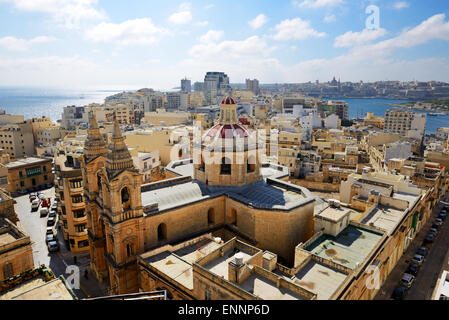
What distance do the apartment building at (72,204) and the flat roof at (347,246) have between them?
24126 millimetres

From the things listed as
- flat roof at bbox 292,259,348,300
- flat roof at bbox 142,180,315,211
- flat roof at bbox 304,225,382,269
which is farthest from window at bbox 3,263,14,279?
flat roof at bbox 304,225,382,269

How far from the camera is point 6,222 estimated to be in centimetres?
2680

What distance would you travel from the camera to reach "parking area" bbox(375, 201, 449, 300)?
27.7 meters

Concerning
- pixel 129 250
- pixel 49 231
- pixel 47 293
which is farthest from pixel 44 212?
pixel 47 293

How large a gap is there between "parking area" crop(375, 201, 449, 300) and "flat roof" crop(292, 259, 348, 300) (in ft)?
30.8

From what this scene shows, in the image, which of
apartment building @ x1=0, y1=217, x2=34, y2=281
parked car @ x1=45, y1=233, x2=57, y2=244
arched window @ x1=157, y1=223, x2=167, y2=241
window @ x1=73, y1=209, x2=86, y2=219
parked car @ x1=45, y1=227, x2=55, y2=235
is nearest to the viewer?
apartment building @ x1=0, y1=217, x2=34, y2=281

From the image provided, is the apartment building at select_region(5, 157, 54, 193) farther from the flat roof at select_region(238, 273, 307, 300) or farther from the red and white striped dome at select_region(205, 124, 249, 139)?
the flat roof at select_region(238, 273, 307, 300)

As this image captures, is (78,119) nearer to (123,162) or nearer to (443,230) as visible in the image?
(123,162)

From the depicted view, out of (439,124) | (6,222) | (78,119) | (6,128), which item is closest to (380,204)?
(6,222)

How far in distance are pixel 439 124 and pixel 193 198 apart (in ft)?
593

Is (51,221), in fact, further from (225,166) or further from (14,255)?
(225,166)

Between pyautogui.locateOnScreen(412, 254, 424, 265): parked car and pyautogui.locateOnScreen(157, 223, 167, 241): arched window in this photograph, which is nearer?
pyautogui.locateOnScreen(157, 223, 167, 241): arched window

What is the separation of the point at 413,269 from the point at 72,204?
35553 millimetres
